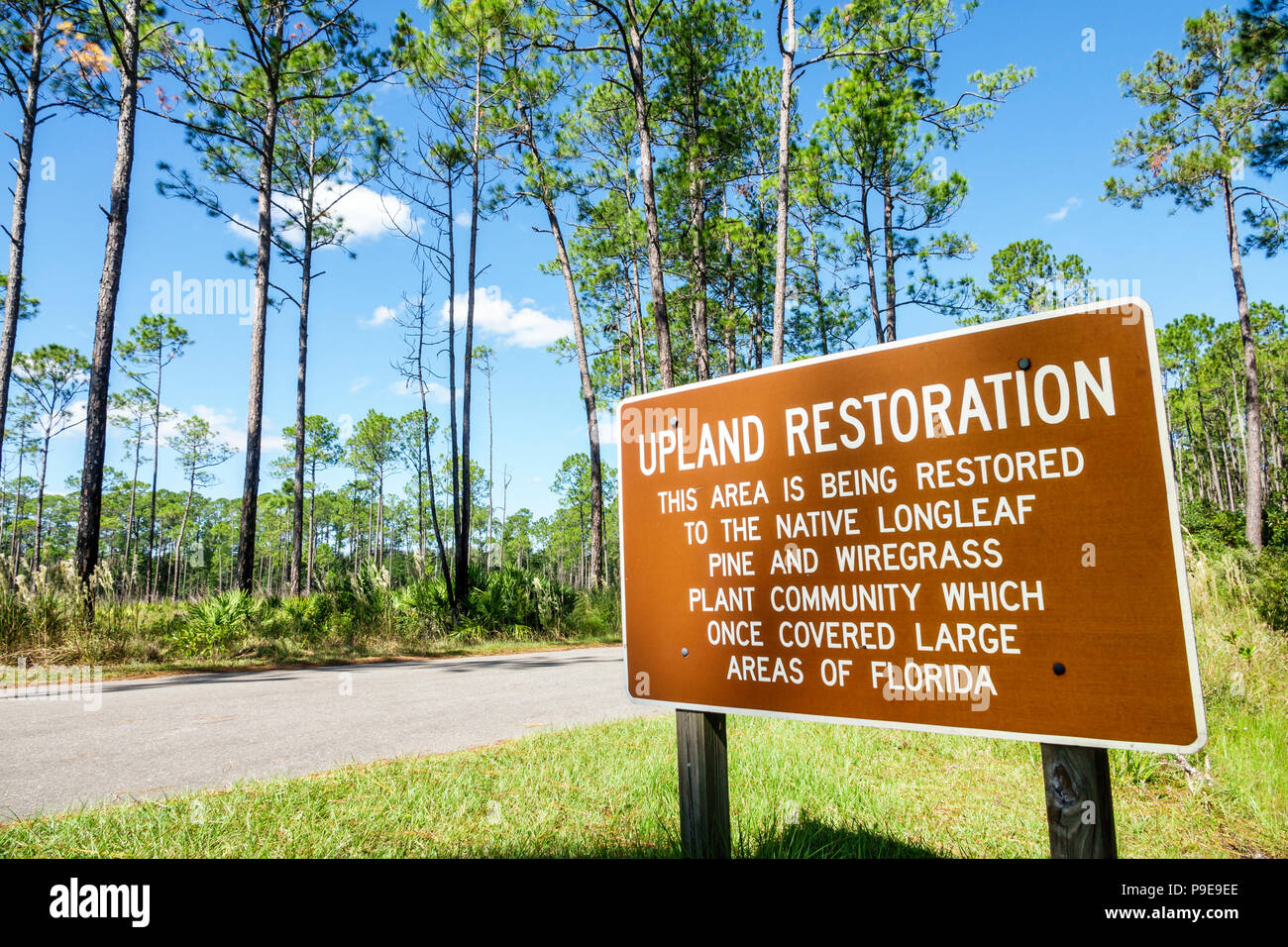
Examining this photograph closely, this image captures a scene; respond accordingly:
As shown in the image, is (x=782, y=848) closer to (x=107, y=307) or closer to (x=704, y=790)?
(x=704, y=790)

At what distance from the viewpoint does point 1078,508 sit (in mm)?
1631

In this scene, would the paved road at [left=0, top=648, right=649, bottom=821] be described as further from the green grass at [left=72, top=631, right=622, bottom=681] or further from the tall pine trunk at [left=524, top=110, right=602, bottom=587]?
the tall pine trunk at [left=524, top=110, right=602, bottom=587]

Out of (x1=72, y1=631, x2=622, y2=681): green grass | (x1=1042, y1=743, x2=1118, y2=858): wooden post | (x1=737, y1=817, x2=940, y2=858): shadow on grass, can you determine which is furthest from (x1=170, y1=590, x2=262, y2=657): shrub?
(x1=1042, y1=743, x2=1118, y2=858): wooden post

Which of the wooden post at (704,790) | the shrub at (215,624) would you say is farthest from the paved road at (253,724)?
the wooden post at (704,790)

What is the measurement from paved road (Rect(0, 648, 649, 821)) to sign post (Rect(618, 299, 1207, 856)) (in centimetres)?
319

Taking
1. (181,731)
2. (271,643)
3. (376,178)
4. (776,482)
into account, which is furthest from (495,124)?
(776,482)

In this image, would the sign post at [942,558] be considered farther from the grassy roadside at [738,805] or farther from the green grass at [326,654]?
the green grass at [326,654]

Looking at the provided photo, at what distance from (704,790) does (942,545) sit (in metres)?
1.18

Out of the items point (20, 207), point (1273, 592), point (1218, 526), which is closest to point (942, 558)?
point (1273, 592)

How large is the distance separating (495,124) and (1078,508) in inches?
819

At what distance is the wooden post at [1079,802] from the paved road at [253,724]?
155 inches

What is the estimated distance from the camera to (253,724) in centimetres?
533
